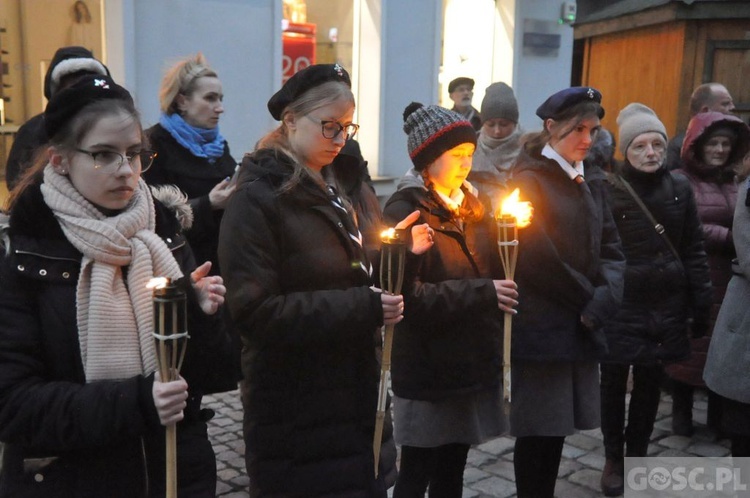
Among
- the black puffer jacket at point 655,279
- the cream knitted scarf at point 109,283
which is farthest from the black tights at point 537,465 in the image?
the cream knitted scarf at point 109,283

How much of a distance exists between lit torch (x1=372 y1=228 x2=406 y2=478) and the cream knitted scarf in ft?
2.78

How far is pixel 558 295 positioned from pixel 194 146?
2156 mm

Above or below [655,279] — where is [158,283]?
above

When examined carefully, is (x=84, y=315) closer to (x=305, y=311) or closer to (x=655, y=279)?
(x=305, y=311)

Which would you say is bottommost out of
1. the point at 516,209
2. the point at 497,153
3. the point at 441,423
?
the point at 441,423

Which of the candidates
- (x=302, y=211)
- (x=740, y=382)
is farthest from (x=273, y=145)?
(x=740, y=382)

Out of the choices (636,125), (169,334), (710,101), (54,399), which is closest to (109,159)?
(169,334)

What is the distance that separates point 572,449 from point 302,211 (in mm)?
3081

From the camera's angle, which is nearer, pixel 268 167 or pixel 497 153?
pixel 268 167

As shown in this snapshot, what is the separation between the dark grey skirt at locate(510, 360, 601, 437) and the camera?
12.4 feet

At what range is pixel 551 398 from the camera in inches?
149

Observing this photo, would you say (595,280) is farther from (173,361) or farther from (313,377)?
(173,361)

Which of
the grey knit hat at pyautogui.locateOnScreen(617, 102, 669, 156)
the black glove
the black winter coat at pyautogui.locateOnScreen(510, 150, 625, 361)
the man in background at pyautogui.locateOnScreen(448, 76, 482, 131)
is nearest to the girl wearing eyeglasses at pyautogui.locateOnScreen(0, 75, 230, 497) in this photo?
the black winter coat at pyautogui.locateOnScreen(510, 150, 625, 361)

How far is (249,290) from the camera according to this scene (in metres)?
2.72
